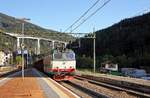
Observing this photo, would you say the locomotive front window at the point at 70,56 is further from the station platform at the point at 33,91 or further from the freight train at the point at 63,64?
the station platform at the point at 33,91

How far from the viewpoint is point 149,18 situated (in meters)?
129

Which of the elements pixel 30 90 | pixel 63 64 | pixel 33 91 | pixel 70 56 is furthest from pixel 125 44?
pixel 33 91

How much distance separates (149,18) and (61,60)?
8925cm

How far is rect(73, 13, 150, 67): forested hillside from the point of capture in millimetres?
102338

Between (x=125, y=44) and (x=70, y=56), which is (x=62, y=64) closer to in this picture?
(x=70, y=56)

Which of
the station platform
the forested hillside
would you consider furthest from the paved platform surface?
the forested hillside

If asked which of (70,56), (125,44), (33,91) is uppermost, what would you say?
(125,44)

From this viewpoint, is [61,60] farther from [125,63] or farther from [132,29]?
[132,29]

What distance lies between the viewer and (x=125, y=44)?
120062mm

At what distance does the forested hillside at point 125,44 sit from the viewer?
102m

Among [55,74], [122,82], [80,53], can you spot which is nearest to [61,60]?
[55,74]

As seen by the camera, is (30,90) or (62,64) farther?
(62,64)

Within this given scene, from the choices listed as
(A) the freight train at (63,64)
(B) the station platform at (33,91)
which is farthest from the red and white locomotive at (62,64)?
(B) the station platform at (33,91)

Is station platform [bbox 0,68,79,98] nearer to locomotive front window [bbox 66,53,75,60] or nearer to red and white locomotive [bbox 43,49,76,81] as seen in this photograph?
red and white locomotive [bbox 43,49,76,81]
